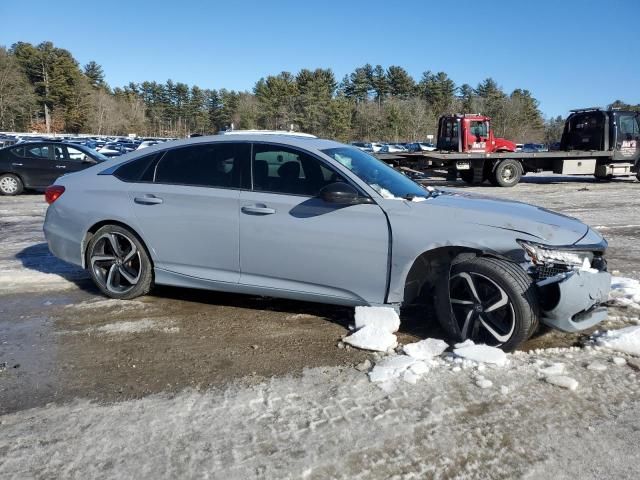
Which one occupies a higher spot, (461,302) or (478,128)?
(478,128)

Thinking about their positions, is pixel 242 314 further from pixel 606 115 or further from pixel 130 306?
pixel 606 115

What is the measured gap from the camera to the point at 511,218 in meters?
3.67

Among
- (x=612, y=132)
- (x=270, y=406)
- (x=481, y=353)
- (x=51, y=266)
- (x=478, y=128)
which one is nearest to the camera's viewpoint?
(x=270, y=406)

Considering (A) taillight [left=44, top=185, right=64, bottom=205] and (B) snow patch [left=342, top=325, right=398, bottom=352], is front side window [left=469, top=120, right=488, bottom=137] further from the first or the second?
(B) snow patch [left=342, top=325, right=398, bottom=352]

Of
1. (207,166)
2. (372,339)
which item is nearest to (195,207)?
(207,166)

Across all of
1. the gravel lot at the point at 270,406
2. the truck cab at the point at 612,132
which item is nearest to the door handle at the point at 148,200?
the gravel lot at the point at 270,406

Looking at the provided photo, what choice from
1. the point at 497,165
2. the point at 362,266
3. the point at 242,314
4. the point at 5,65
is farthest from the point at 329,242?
the point at 5,65

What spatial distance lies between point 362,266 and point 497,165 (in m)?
15.6

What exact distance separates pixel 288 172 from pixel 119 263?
187cm

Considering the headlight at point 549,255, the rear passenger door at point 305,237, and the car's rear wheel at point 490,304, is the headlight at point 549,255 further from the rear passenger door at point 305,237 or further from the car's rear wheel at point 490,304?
the rear passenger door at point 305,237

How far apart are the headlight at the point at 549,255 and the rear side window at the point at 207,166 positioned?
2203 mm

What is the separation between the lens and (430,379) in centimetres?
312

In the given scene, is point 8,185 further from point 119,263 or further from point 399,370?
point 399,370

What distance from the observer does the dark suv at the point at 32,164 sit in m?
14.2
